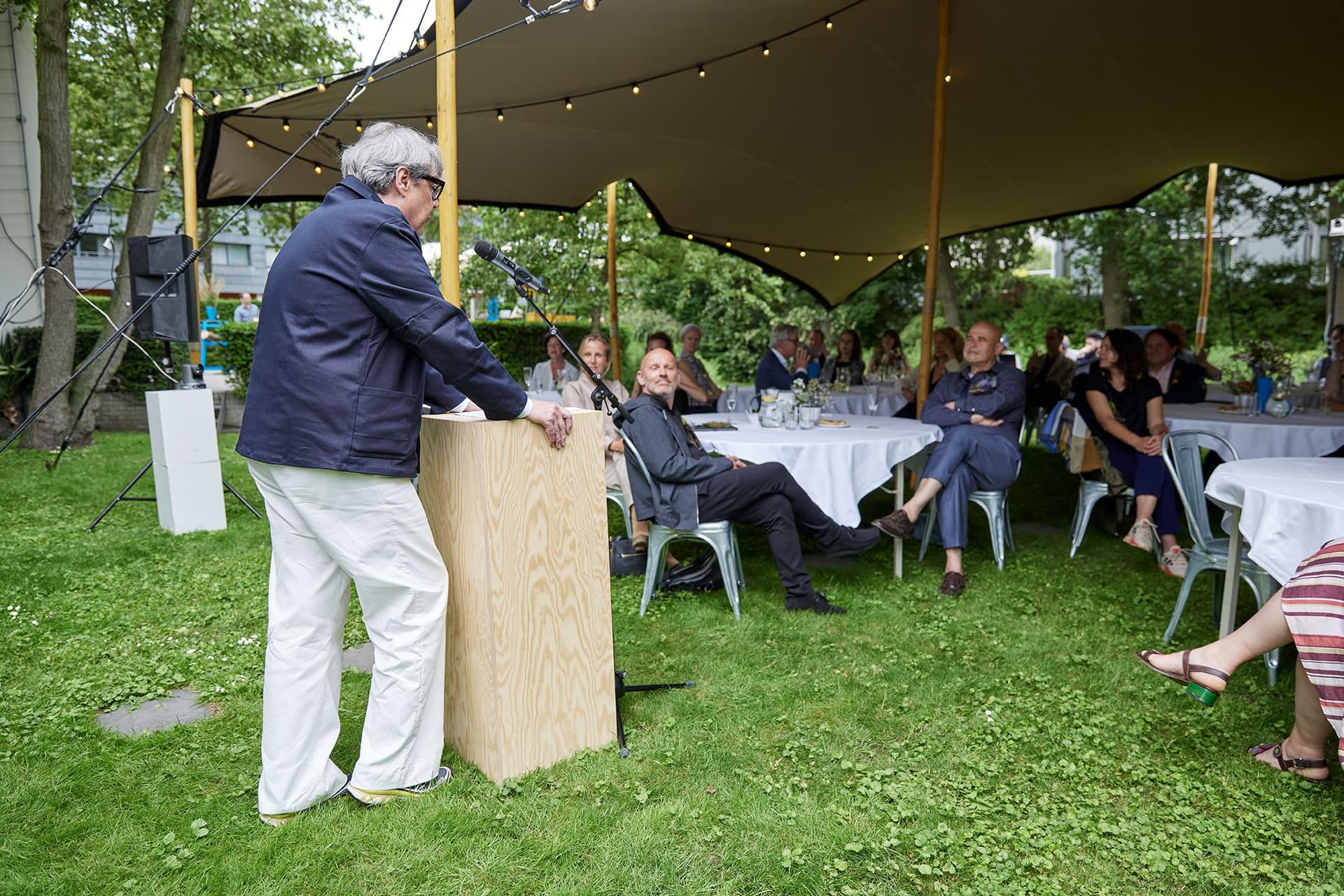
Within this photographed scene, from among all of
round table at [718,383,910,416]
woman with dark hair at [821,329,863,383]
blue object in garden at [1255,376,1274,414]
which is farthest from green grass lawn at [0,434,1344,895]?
woman with dark hair at [821,329,863,383]

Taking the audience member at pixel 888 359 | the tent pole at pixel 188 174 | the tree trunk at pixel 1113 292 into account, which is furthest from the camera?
the tree trunk at pixel 1113 292

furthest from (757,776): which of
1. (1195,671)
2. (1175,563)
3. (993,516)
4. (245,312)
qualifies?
Result: (245,312)

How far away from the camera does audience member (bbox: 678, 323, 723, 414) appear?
7.07 meters

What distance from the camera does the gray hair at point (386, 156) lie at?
220 centimetres

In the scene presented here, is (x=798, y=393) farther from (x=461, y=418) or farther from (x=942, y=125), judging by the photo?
(x=461, y=418)

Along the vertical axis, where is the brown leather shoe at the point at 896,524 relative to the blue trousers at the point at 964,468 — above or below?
below

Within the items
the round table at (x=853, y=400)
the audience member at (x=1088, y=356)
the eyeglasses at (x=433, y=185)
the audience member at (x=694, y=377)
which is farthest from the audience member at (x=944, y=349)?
the eyeglasses at (x=433, y=185)

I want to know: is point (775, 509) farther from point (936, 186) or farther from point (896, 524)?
point (936, 186)

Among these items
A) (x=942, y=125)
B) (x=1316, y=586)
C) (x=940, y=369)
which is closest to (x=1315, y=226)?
(x=940, y=369)

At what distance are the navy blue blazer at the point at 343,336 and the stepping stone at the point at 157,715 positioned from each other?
1338 mm

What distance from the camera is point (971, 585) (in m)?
4.47

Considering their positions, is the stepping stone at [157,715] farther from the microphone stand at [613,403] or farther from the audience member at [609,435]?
the audience member at [609,435]

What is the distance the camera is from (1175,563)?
462cm

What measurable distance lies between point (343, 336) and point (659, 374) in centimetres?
195
